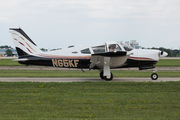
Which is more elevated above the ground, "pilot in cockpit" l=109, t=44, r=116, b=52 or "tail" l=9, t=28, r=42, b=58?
"tail" l=9, t=28, r=42, b=58

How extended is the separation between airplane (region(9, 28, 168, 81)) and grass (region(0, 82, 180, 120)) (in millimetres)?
3281

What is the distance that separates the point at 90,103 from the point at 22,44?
8624 mm

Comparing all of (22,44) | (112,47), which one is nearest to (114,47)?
(112,47)

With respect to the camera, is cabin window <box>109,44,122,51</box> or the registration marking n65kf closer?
cabin window <box>109,44,122,51</box>

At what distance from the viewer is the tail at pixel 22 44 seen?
14750 millimetres

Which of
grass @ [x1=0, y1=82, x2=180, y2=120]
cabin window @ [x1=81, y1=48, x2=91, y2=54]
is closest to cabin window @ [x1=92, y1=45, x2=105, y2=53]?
cabin window @ [x1=81, y1=48, x2=91, y2=54]

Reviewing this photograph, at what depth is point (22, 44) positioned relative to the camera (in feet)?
48.8

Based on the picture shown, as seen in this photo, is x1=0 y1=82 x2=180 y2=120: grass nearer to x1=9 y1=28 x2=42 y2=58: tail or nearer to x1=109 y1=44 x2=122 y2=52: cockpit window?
x1=109 y1=44 x2=122 y2=52: cockpit window

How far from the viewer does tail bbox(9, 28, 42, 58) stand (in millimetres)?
14750

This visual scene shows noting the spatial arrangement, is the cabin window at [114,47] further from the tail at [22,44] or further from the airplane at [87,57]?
the tail at [22,44]

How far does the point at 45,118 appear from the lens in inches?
249

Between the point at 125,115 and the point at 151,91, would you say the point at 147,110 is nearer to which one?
the point at 125,115

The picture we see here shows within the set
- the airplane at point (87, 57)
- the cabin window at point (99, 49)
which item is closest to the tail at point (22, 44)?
the airplane at point (87, 57)

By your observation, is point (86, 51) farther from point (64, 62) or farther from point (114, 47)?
point (114, 47)
